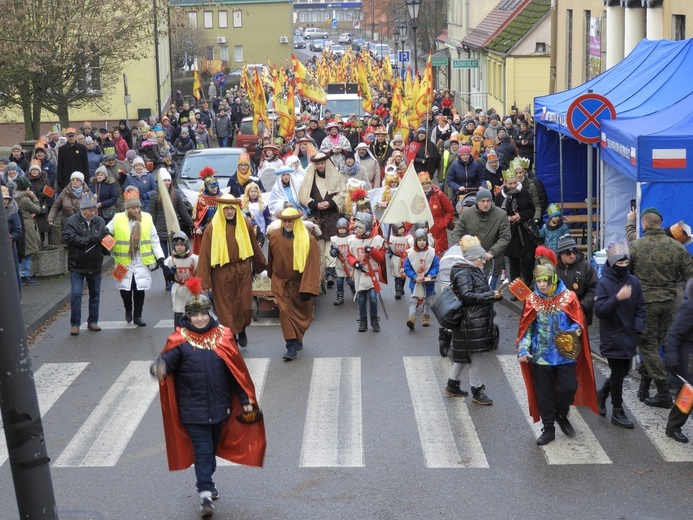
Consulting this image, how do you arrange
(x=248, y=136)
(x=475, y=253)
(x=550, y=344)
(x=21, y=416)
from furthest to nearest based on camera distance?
(x=248, y=136) → (x=475, y=253) → (x=550, y=344) → (x=21, y=416)

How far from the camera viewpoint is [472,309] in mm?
10531

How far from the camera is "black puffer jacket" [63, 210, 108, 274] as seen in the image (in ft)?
46.0

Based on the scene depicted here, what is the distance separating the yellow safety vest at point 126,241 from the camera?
14.3 m

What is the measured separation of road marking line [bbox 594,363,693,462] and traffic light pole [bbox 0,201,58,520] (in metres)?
5.29

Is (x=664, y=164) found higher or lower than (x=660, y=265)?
higher

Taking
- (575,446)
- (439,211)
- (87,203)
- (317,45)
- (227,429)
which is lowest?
(575,446)

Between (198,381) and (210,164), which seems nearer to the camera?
(198,381)

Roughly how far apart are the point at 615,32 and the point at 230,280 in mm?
14564

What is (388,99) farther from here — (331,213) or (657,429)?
(657,429)

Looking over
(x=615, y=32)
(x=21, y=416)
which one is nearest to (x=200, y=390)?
(x=21, y=416)

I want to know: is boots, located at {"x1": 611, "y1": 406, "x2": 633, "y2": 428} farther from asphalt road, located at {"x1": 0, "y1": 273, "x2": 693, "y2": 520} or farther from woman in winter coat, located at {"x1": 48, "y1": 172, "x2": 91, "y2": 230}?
woman in winter coat, located at {"x1": 48, "y1": 172, "x2": 91, "y2": 230}

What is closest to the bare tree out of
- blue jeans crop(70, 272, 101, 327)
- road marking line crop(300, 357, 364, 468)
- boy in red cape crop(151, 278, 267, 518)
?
blue jeans crop(70, 272, 101, 327)

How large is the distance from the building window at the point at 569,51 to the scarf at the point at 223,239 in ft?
62.2

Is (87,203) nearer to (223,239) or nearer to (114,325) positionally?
(114,325)
